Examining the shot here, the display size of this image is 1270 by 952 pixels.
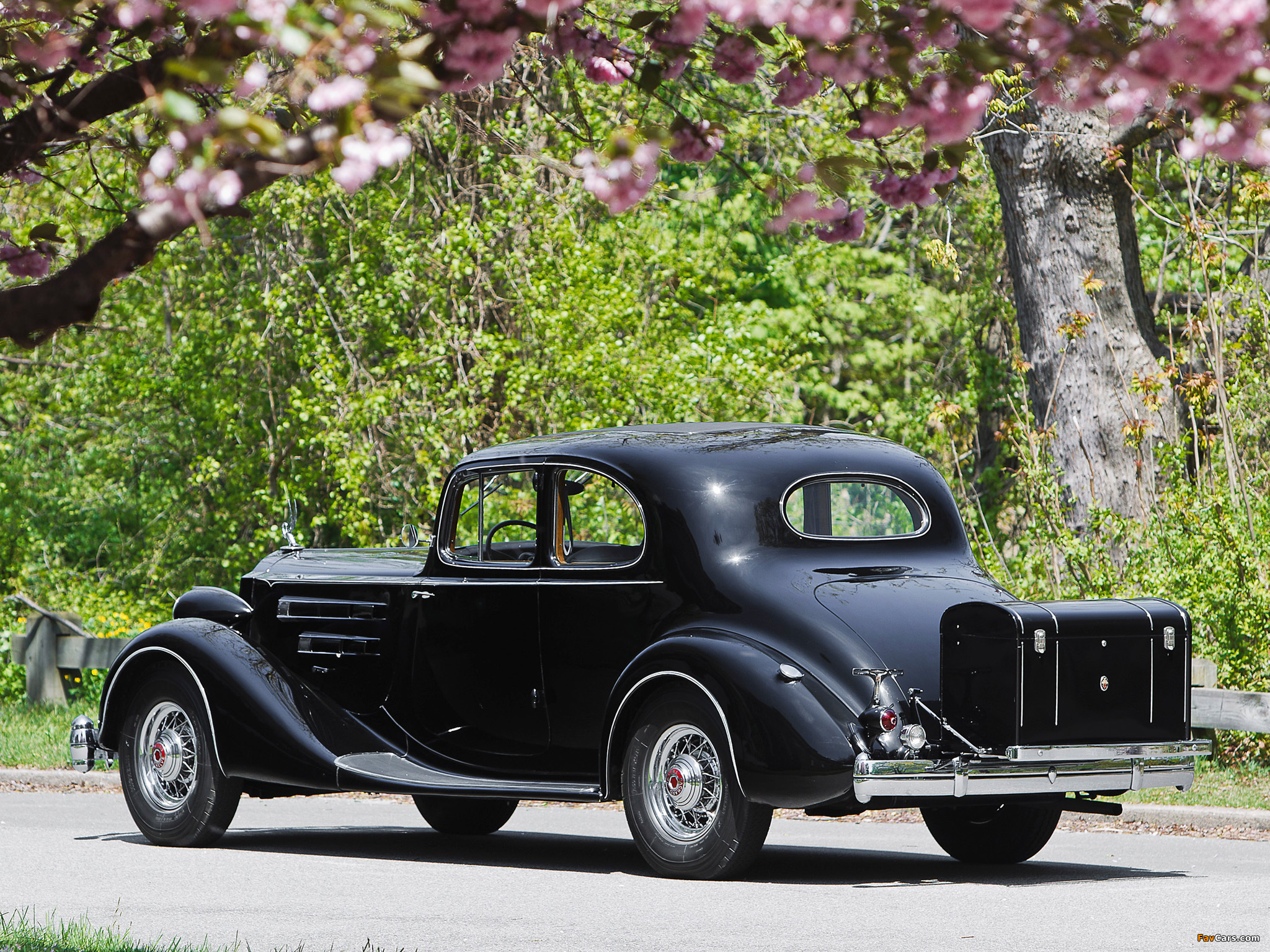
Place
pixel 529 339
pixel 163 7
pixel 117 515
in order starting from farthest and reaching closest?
pixel 117 515 < pixel 529 339 < pixel 163 7

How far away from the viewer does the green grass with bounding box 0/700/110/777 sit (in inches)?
537

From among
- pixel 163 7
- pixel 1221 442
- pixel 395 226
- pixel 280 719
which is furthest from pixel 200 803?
pixel 395 226

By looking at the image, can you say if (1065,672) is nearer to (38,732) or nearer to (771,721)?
(771,721)

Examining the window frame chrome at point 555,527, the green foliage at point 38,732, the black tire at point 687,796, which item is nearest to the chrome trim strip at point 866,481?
the window frame chrome at point 555,527

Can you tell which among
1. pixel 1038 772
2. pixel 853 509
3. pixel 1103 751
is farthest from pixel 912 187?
pixel 853 509

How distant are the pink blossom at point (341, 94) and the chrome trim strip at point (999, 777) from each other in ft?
14.9

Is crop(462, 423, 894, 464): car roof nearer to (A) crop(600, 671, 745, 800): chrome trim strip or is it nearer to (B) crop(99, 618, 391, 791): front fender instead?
(A) crop(600, 671, 745, 800): chrome trim strip

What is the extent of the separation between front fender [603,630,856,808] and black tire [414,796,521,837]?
9.64 feet

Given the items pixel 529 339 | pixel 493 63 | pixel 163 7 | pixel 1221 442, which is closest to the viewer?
pixel 493 63

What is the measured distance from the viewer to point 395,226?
18875 millimetres

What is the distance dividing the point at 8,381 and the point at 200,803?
44.0 ft

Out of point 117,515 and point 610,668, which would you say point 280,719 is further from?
point 117,515

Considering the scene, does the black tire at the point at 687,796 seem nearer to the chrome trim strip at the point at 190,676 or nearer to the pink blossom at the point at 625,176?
the chrome trim strip at the point at 190,676

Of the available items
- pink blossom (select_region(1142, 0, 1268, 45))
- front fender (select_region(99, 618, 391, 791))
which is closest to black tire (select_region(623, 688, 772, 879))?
front fender (select_region(99, 618, 391, 791))
